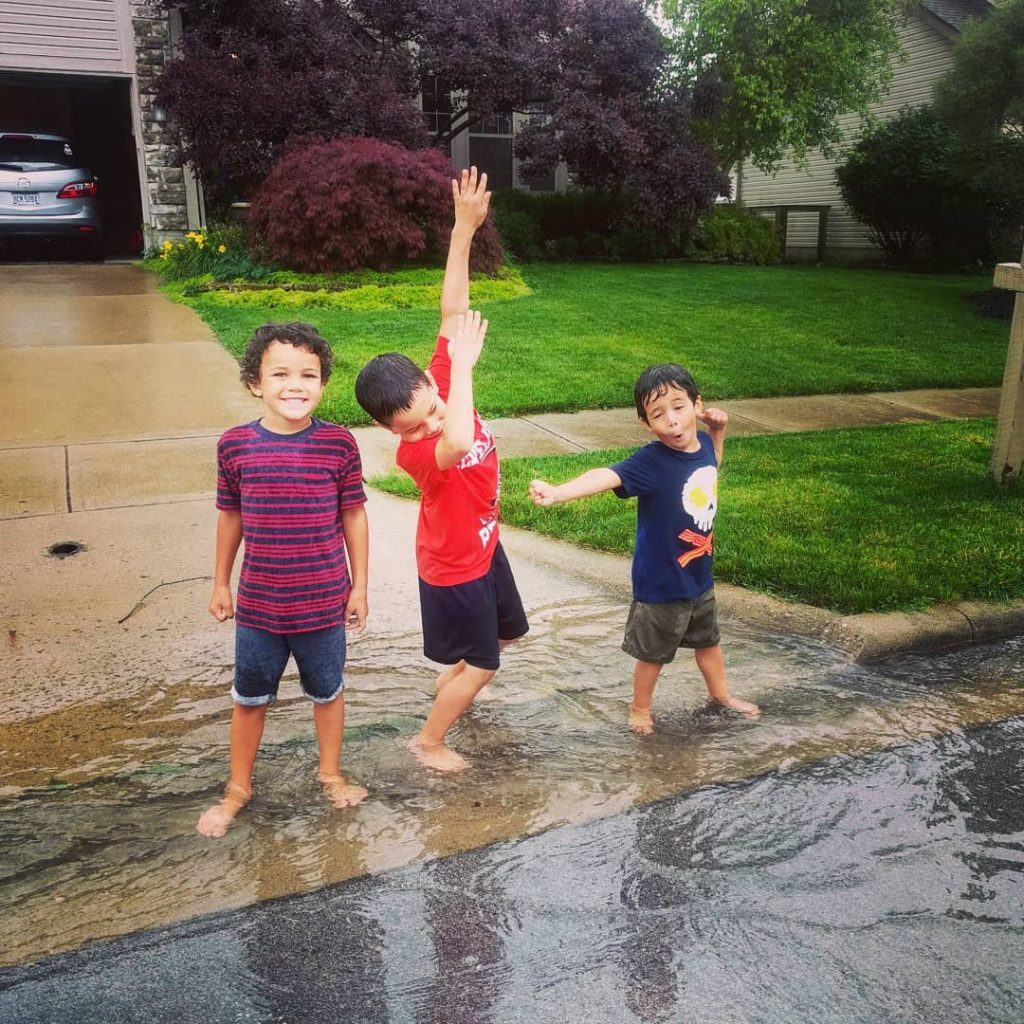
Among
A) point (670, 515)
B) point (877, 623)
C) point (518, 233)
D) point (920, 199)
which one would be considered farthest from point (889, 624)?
point (920, 199)

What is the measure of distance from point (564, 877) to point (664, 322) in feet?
28.7

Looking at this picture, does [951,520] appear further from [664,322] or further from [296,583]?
[664,322]

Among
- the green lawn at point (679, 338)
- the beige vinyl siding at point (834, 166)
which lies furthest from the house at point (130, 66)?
the beige vinyl siding at point (834, 166)

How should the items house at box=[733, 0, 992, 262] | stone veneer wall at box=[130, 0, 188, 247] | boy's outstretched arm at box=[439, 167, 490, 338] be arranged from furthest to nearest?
1. house at box=[733, 0, 992, 262]
2. stone veneer wall at box=[130, 0, 188, 247]
3. boy's outstretched arm at box=[439, 167, 490, 338]

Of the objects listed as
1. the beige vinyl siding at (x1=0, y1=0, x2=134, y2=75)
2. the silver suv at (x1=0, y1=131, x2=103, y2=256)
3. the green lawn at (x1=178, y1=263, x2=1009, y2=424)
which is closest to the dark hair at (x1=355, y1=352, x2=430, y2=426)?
the green lawn at (x1=178, y1=263, x2=1009, y2=424)

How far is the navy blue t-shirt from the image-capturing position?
2.96 meters

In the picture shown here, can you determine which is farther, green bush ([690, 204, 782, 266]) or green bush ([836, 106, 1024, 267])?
green bush ([690, 204, 782, 266])

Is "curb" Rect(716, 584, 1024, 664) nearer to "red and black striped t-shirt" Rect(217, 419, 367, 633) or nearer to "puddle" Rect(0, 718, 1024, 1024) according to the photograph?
→ "puddle" Rect(0, 718, 1024, 1024)

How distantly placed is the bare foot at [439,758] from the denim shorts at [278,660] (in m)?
0.42

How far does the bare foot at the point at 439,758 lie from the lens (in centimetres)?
290

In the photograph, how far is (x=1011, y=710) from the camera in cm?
333

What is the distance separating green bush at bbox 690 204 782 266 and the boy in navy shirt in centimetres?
1605

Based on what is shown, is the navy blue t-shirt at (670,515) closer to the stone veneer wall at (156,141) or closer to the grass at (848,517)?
the grass at (848,517)

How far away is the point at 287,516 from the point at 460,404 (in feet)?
1.72
